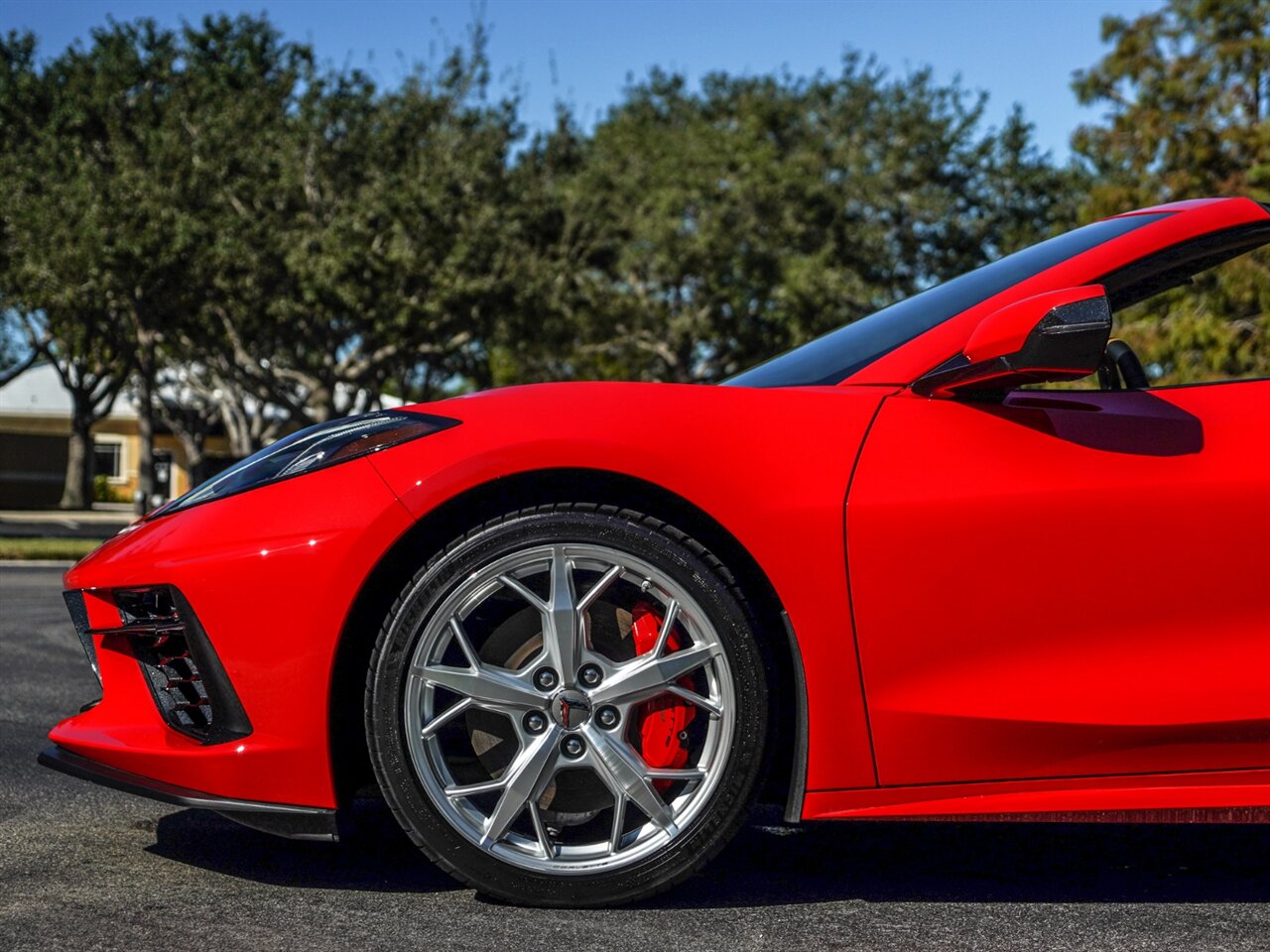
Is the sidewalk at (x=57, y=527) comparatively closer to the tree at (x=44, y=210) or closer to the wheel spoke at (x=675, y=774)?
the tree at (x=44, y=210)

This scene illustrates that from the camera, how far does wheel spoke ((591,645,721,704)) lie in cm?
252

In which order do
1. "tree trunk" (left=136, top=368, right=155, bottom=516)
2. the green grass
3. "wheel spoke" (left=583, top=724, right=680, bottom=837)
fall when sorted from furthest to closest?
1. "tree trunk" (left=136, top=368, right=155, bottom=516)
2. the green grass
3. "wheel spoke" (left=583, top=724, right=680, bottom=837)

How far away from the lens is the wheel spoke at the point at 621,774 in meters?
2.50

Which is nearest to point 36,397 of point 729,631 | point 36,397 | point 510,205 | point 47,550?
point 36,397

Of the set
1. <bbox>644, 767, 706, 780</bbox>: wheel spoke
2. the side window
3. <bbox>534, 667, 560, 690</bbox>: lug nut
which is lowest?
<bbox>644, 767, 706, 780</bbox>: wheel spoke

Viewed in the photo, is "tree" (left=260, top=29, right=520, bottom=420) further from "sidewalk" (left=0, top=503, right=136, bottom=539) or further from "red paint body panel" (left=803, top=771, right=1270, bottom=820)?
"red paint body panel" (left=803, top=771, right=1270, bottom=820)

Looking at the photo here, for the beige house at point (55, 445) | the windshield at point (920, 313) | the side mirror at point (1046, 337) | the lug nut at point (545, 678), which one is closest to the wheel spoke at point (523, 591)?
the lug nut at point (545, 678)

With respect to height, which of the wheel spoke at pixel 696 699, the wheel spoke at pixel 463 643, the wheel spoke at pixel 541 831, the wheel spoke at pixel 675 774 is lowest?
the wheel spoke at pixel 541 831

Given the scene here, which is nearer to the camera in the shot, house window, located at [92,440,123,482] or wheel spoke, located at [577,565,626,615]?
wheel spoke, located at [577,565,626,615]

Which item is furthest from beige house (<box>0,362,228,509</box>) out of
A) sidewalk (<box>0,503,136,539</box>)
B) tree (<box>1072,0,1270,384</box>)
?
tree (<box>1072,0,1270,384</box>)

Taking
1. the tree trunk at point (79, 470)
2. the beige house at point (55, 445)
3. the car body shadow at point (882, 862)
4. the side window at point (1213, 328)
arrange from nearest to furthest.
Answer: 1. the car body shadow at point (882, 862)
2. the side window at point (1213, 328)
3. the tree trunk at point (79, 470)
4. the beige house at point (55, 445)

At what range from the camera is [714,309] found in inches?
1314

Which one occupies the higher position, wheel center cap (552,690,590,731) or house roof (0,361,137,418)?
house roof (0,361,137,418)

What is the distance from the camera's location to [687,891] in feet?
8.89
